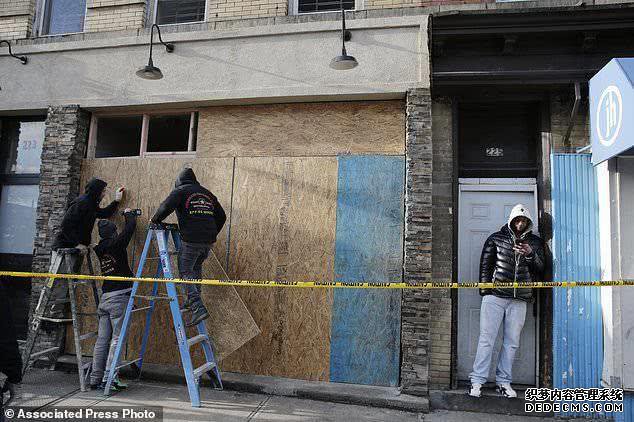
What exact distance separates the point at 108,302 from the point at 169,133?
2759mm

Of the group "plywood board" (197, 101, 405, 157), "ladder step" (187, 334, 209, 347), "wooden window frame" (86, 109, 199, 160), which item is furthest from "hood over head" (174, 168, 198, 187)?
"ladder step" (187, 334, 209, 347)

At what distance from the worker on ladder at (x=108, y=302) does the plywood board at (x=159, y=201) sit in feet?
2.52

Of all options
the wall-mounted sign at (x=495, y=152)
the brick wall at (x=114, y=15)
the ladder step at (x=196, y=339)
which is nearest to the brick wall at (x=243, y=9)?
the brick wall at (x=114, y=15)

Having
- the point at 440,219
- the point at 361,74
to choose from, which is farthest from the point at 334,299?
the point at 361,74

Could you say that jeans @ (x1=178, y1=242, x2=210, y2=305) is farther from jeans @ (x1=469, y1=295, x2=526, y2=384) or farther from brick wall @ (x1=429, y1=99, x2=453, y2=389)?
jeans @ (x1=469, y1=295, x2=526, y2=384)

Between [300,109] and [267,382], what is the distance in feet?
12.2

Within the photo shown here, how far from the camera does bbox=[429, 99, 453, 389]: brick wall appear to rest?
5543mm

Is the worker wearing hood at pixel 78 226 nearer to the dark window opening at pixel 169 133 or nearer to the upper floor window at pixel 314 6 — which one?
the dark window opening at pixel 169 133

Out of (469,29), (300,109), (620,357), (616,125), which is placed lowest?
(620,357)

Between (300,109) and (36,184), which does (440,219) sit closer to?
(300,109)

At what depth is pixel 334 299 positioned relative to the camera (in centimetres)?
588

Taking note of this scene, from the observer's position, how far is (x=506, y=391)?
17.1 feet

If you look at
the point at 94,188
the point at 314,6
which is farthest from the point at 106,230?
the point at 314,6

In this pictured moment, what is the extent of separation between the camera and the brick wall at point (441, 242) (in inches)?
218
